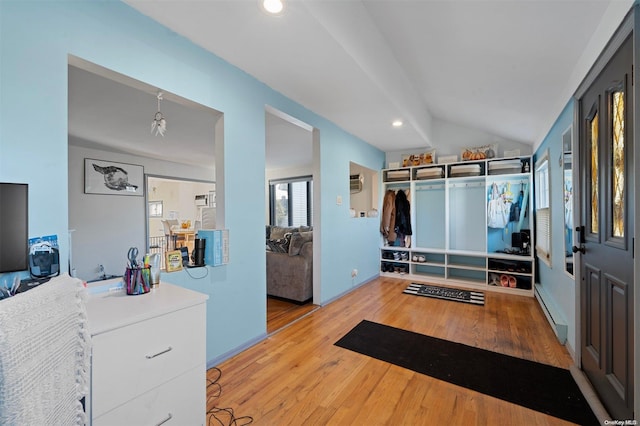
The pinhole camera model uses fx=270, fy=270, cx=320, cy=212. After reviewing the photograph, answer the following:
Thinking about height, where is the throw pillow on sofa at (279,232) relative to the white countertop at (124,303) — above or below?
above

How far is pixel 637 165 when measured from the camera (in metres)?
1.19

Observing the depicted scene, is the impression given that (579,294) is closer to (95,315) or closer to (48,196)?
(95,315)

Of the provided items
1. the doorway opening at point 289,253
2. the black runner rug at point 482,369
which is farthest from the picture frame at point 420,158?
the black runner rug at point 482,369

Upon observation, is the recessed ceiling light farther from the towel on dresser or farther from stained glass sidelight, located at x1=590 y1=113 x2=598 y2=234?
stained glass sidelight, located at x1=590 y1=113 x2=598 y2=234

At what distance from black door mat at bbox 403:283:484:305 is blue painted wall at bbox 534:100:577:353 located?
77cm

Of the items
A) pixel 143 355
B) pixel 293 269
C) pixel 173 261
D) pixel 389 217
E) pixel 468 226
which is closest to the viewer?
pixel 143 355

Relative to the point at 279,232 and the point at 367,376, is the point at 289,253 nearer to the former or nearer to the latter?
the point at 279,232

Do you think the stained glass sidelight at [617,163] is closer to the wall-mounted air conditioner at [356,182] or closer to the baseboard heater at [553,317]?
the baseboard heater at [553,317]

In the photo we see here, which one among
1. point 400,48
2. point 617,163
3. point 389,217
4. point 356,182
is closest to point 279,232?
point 356,182

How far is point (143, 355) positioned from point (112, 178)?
454 cm

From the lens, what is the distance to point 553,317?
2.59 meters

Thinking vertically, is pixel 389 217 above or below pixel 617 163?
below

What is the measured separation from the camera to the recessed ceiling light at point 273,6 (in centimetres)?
149

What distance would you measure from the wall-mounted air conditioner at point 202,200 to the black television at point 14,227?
6716 millimetres
